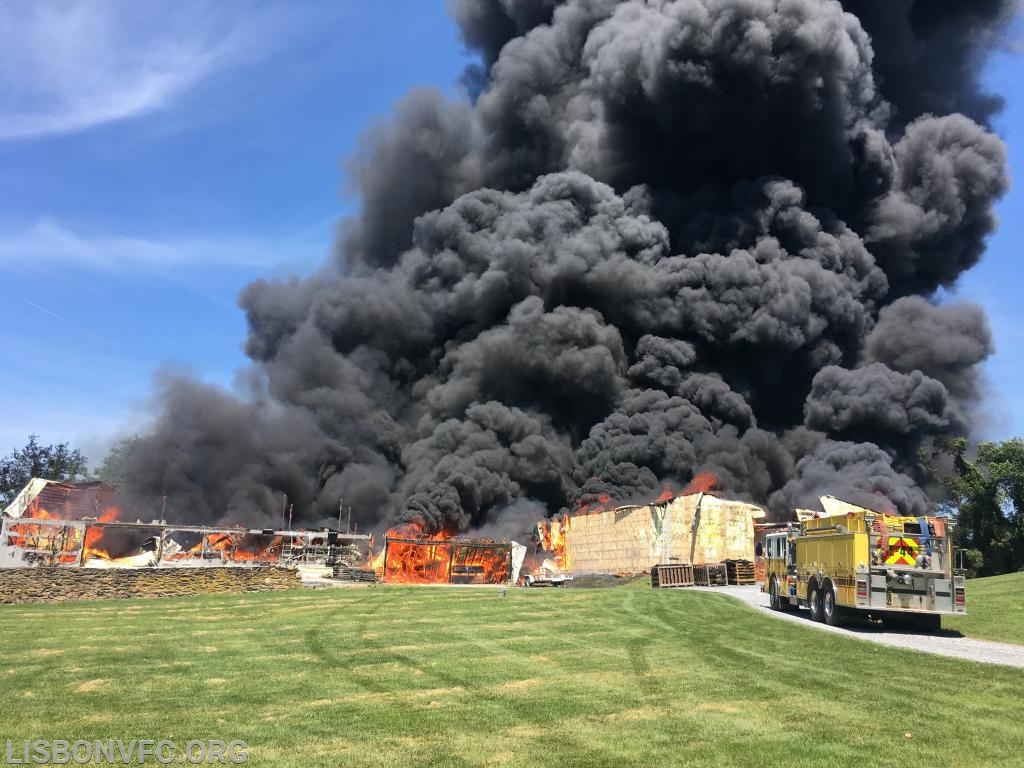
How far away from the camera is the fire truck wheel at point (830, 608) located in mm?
19203

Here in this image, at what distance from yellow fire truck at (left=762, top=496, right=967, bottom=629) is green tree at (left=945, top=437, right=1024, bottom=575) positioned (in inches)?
932

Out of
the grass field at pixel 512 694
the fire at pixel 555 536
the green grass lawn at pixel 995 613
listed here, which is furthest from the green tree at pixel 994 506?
the grass field at pixel 512 694

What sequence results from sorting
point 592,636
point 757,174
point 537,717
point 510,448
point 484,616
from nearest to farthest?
1. point 537,717
2. point 592,636
3. point 484,616
4. point 510,448
5. point 757,174

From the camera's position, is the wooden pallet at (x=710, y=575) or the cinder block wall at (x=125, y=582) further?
the wooden pallet at (x=710, y=575)

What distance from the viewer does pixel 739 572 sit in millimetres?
38438

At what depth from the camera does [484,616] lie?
1936cm

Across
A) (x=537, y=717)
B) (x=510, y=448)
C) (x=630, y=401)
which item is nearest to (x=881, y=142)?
A: (x=630, y=401)

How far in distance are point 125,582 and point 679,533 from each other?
29150 mm

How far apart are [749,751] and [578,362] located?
51.9m

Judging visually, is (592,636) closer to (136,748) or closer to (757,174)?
(136,748)

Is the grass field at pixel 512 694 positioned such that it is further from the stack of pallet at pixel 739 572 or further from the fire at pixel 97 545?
the fire at pixel 97 545

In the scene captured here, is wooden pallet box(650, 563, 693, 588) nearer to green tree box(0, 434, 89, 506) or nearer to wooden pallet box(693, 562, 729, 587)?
wooden pallet box(693, 562, 729, 587)

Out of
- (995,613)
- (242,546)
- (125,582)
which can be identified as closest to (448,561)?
(242,546)

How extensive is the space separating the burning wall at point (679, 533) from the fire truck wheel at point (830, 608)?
84.1 feet
